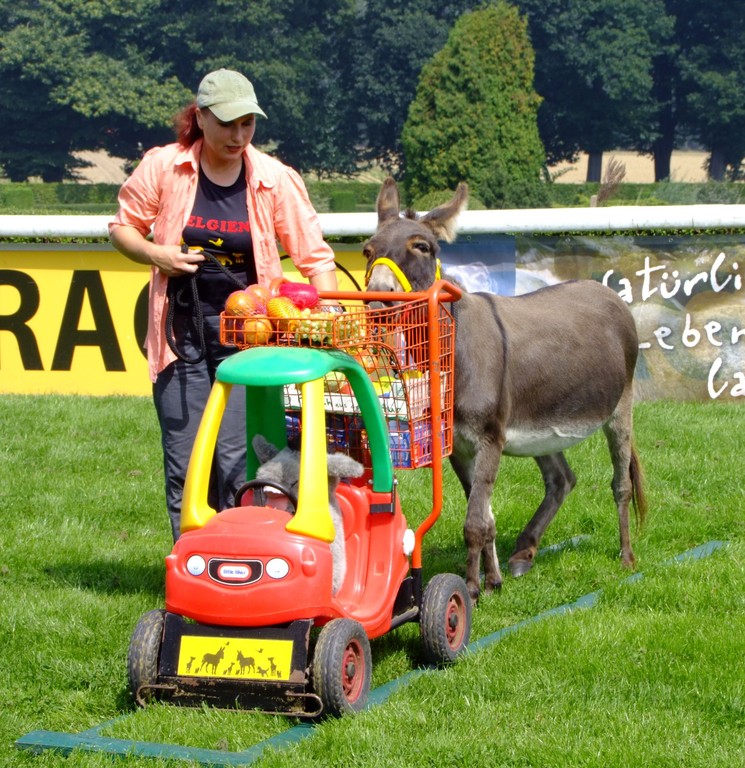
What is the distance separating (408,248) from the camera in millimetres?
6020

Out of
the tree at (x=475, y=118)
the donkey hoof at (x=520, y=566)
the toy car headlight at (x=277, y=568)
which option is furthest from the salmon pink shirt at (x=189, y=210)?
the tree at (x=475, y=118)

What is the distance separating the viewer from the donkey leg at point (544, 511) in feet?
22.6

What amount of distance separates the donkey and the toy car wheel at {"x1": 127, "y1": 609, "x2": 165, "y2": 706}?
1960mm

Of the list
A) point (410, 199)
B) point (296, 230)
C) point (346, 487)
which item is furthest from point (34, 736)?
point (410, 199)

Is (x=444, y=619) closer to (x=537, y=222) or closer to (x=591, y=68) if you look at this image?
(x=537, y=222)

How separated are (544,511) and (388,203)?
6.86ft

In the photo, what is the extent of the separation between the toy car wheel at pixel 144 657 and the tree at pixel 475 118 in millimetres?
40105

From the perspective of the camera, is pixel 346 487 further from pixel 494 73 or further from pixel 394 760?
pixel 494 73

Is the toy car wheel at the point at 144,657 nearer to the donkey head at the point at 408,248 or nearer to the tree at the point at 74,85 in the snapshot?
the donkey head at the point at 408,248

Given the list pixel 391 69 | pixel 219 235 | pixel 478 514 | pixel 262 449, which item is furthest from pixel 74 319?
pixel 391 69

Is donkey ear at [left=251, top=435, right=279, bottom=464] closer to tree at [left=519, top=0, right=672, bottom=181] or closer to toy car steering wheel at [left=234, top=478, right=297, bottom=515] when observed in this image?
toy car steering wheel at [left=234, top=478, right=297, bottom=515]

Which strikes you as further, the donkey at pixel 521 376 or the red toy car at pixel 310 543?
the donkey at pixel 521 376

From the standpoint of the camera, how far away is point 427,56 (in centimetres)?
7250

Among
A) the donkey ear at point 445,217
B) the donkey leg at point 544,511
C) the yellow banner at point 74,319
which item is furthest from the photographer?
the yellow banner at point 74,319
